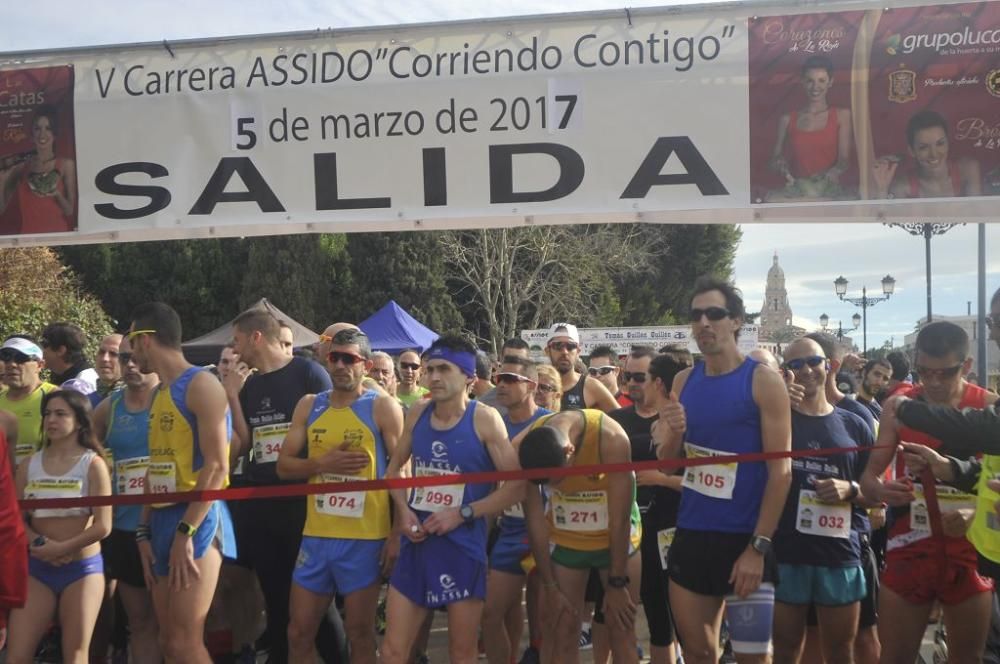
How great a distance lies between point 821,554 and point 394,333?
14.3m

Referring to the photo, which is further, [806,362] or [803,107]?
[806,362]

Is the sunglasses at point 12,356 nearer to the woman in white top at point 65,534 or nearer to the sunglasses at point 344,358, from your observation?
the woman in white top at point 65,534

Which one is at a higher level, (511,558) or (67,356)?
(67,356)

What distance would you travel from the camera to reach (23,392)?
235 inches

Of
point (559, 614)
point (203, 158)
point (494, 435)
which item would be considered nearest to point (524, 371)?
point (494, 435)

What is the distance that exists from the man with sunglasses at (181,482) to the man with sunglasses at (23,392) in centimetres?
142

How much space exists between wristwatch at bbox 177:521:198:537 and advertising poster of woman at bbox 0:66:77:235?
6.00 feet

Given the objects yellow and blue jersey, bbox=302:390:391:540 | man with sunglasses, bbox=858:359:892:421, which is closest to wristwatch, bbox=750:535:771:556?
yellow and blue jersey, bbox=302:390:391:540

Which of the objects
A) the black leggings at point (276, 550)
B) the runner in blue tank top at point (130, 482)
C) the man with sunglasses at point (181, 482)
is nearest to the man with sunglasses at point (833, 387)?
the black leggings at point (276, 550)

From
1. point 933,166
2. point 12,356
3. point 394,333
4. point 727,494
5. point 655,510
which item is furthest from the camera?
point 394,333

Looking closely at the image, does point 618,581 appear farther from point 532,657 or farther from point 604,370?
point 604,370

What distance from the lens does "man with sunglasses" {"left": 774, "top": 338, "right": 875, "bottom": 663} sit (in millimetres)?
4727

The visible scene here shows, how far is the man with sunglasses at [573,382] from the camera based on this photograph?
266 inches

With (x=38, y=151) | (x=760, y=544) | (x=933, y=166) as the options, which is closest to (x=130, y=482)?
(x=38, y=151)
